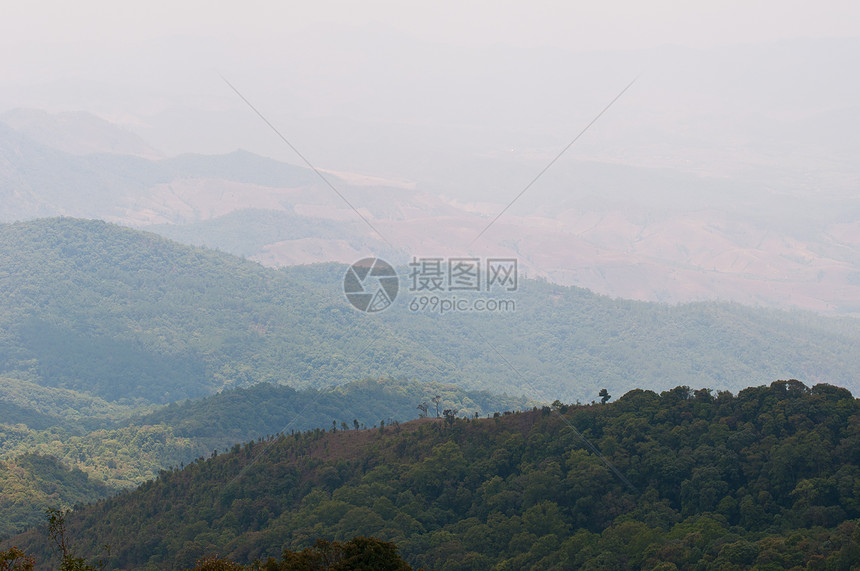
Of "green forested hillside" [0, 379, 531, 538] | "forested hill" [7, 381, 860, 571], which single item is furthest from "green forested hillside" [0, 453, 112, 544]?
"forested hill" [7, 381, 860, 571]

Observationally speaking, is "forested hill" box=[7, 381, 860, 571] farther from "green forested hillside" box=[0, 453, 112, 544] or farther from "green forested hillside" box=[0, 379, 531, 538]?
"green forested hillside" box=[0, 379, 531, 538]

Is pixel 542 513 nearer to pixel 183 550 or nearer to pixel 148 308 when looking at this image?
pixel 183 550

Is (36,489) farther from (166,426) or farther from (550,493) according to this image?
(550,493)

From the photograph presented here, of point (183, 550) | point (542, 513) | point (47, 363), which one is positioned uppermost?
point (542, 513)

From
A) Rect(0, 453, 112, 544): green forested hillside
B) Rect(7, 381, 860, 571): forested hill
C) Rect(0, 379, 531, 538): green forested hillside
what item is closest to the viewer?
Rect(7, 381, 860, 571): forested hill

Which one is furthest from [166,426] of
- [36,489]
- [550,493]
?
[550,493]

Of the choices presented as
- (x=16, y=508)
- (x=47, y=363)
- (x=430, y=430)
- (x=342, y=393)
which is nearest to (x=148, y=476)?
(x=16, y=508)

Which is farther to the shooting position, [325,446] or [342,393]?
[342,393]

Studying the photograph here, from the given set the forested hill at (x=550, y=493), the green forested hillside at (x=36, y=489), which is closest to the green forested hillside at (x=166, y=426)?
the green forested hillside at (x=36, y=489)

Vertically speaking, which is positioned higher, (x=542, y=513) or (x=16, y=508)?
(x=542, y=513)
